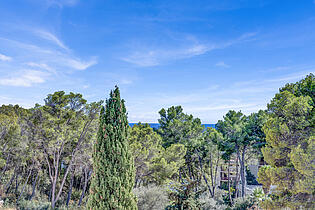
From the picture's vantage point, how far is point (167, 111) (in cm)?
1527

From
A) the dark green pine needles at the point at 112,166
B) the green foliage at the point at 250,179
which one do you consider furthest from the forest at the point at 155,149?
the green foliage at the point at 250,179

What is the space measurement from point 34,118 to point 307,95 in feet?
36.7

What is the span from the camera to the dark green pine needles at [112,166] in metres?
4.50

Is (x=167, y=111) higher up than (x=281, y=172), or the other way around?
(x=167, y=111)

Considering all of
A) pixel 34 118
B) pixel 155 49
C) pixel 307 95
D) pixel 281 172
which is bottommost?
pixel 281 172

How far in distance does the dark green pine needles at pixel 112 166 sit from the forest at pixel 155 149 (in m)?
0.02

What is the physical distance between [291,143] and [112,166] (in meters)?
5.54

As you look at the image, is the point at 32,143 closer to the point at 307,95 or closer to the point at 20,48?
the point at 20,48

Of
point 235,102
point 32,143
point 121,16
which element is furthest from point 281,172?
point 32,143

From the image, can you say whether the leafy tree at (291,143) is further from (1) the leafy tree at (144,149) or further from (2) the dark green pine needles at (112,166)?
(1) the leafy tree at (144,149)

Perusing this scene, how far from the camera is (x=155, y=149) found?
12203 mm

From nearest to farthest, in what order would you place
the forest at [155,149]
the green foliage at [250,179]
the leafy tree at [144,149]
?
the forest at [155,149] < the leafy tree at [144,149] < the green foliage at [250,179]

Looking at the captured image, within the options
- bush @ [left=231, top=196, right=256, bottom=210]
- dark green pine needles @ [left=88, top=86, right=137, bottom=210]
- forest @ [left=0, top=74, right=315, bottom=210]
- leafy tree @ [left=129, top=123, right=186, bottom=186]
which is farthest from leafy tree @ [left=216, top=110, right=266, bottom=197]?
dark green pine needles @ [left=88, top=86, right=137, bottom=210]

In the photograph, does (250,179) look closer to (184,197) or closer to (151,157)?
(151,157)
